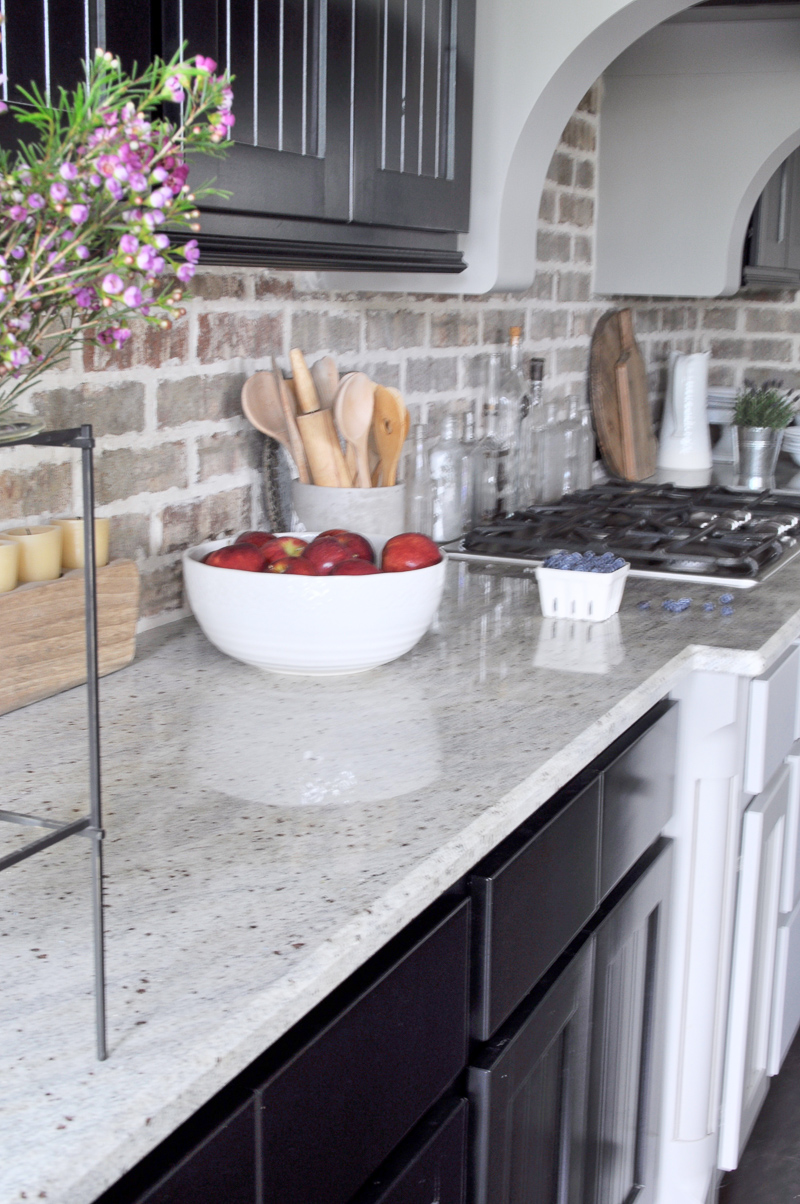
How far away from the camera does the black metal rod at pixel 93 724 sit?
678 millimetres

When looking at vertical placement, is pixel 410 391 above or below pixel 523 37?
below

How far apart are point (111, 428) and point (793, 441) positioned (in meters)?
2.43

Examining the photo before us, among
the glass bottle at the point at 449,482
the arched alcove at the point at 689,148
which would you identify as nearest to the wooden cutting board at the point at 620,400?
the arched alcove at the point at 689,148

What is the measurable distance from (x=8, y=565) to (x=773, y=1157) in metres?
1.54

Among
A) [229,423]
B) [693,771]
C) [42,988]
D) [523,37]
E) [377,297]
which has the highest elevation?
[523,37]

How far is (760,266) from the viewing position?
300cm

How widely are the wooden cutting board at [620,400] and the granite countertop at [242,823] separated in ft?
4.27

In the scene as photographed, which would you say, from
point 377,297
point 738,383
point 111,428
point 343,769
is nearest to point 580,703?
point 343,769

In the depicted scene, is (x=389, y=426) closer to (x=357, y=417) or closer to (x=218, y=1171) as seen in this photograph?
(x=357, y=417)

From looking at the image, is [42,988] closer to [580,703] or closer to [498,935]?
[498,935]

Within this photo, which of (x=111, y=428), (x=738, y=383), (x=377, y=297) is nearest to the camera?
(x=111, y=428)

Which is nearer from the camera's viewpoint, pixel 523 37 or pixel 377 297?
pixel 523 37

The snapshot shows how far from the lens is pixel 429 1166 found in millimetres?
1015

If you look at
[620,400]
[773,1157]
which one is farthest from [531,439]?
[773,1157]
